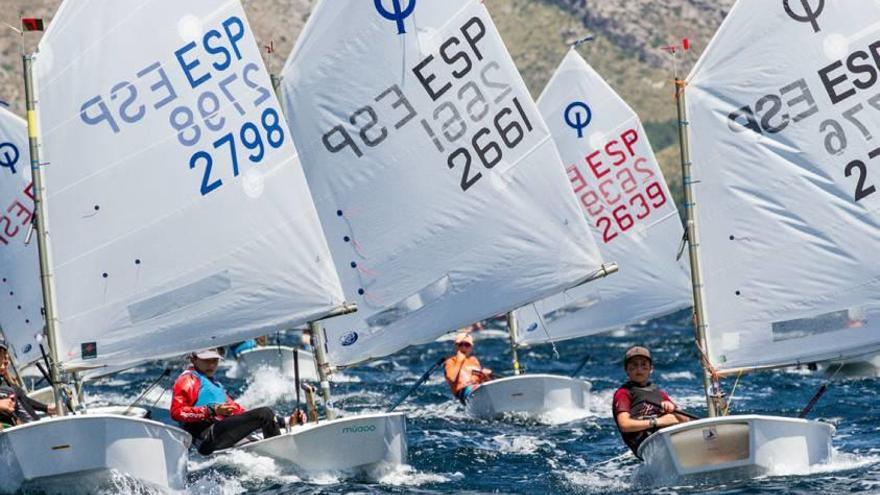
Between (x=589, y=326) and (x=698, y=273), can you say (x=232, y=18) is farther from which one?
(x=589, y=326)

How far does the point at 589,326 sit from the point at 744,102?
13247mm

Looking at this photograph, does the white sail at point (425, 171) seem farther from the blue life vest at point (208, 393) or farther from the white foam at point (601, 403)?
the white foam at point (601, 403)

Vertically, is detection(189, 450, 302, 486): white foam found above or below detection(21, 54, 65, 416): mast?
below

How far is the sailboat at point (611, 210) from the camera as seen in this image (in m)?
30.1

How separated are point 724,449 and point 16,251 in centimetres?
1741

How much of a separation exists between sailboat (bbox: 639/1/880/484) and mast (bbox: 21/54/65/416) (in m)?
6.68

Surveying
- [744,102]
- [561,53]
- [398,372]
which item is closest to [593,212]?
[398,372]

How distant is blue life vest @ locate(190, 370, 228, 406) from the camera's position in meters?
17.3

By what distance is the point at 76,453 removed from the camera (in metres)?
14.9

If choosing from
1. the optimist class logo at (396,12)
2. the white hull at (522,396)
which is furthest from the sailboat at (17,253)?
the optimist class logo at (396,12)

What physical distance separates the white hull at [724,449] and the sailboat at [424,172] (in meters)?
5.49

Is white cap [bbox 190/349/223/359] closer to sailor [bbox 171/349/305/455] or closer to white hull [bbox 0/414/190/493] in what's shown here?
sailor [bbox 171/349/305/455]

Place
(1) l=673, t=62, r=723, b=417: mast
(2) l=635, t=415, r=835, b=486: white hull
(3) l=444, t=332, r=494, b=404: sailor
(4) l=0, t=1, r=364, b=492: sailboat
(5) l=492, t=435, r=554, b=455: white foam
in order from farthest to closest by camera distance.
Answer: (3) l=444, t=332, r=494, b=404: sailor, (5) l=492, t=435, r=554, b=455: white foam, (1) l=673, t=62, r=723, b=417: mast, (4) l=0, t=1, r=364, b=492: sailboat, (2) l=635, t=415, r=835, b=486: white hull

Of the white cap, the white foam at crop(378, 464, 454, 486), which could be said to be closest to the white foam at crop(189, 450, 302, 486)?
the white foam at crop(378, 464, 454, 486)
